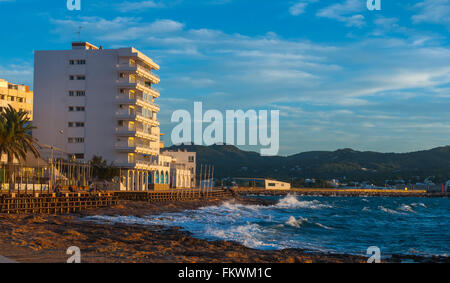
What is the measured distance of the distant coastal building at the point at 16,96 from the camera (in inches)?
4058

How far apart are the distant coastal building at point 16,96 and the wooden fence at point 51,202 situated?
5687cm

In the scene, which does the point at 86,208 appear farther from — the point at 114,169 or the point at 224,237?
the point at 114,169

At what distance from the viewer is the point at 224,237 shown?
29.5m

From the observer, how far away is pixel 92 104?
8744 centimetres

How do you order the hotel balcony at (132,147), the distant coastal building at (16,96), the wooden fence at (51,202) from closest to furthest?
the wooden fence at (51,202)
the hotel balcony at (132,147)
the distant coastal building at (16,96)

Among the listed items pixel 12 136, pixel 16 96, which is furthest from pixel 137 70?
pixel 16 96

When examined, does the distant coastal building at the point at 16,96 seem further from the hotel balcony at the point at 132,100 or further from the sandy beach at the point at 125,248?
the sandy beach at the point at 125,248

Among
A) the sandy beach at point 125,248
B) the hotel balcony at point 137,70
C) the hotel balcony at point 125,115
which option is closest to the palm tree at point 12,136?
the hotel balcony at point 125,115

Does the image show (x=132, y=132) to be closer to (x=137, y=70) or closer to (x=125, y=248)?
(x=137, y=70)

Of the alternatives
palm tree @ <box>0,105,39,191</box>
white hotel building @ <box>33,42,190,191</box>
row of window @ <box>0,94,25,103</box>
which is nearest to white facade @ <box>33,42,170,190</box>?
white hotel building @ <box>33,42,190,191</box>

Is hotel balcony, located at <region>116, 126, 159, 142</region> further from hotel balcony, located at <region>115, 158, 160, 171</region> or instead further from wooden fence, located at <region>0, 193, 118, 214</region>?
wooden fence, located at <region>0, 193, 118, 214</region>
